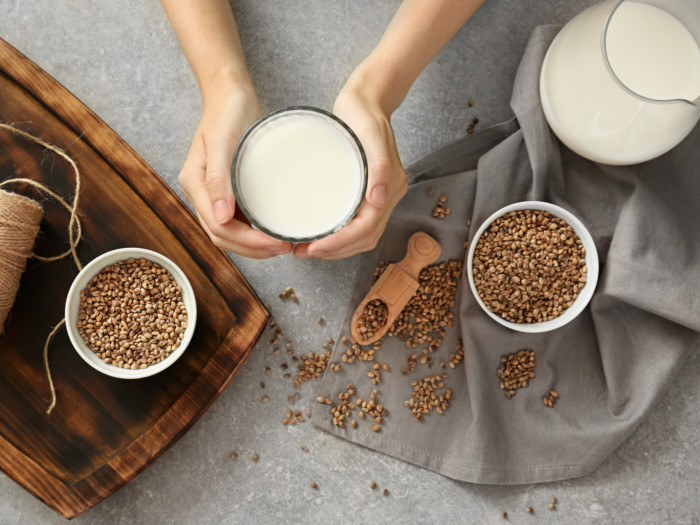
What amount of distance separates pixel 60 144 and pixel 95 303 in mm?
357

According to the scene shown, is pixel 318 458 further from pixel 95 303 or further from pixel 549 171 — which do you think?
pixel 549 171

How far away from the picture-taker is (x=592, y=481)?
149 cm

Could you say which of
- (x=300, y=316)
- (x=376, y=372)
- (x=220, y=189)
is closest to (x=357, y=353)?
(x=376, y=372)

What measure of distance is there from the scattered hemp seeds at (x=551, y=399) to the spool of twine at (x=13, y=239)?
1221mm

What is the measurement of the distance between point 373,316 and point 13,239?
79 centimetres

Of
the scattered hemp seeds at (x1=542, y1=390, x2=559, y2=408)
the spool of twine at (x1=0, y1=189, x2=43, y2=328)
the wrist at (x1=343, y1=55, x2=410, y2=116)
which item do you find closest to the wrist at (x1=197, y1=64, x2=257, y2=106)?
the wrist at (x1=343, y1=55, x2=410, y2=116)

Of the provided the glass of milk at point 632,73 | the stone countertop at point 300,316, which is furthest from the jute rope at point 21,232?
the glass of milk at point 632,73

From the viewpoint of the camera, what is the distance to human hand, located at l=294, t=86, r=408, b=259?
100 centimetres

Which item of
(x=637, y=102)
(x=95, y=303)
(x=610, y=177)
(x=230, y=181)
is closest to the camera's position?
(x=230, y=181)

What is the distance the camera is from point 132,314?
1336 millimetres

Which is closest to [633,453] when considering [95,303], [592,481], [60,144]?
[592,481]

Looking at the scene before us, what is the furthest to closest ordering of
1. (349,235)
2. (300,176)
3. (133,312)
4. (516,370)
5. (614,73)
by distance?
(516,370), (133,312), (614,73), (349,235), (300,176)

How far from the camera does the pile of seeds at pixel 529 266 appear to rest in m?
1.39

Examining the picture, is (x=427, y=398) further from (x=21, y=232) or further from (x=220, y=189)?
(x=21, y=232)
